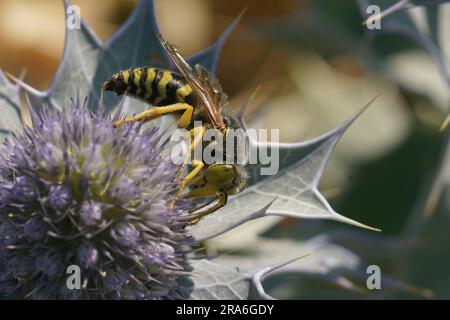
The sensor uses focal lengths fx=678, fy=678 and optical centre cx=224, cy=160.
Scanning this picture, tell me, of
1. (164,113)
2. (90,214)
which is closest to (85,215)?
(90,214)

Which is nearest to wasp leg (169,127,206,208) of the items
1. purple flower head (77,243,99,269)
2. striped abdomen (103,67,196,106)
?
striped abdomen (103,67,196,106)

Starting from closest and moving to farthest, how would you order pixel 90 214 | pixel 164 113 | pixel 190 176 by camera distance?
pixel 90 214 → pixel 190 176 → pixel 164 113

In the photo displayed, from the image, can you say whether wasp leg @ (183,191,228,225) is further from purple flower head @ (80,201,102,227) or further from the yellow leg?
purple flower head @ (80,201,102,227)

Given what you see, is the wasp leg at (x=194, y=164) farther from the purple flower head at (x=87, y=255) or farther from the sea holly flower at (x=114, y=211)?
the purple flower head at (x=87, y=255)

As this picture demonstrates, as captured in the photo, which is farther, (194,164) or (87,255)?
(194,164)

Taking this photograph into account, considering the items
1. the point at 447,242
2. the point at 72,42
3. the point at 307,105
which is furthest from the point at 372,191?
the point at 72,42

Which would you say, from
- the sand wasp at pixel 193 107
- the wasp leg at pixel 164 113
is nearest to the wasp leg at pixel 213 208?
the sand wasp at pixel 193 107

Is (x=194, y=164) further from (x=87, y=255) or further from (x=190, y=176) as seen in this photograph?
(x=87, y=255)

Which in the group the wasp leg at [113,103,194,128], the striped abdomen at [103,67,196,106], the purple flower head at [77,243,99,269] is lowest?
the purple flower head at [77,243,99,269]
